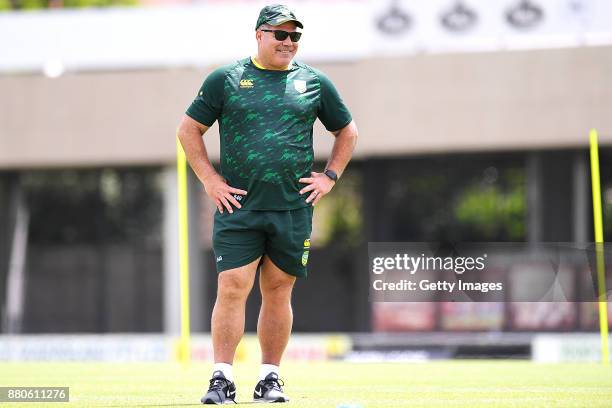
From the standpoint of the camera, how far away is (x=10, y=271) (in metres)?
25.5

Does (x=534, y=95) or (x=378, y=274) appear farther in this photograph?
(x=534, y=95)

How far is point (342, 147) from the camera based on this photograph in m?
7.09

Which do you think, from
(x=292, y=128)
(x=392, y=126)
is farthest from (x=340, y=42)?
(x=292, y=128)

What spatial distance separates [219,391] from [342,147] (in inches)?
58.7

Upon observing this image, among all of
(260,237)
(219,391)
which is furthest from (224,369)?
(260,237)

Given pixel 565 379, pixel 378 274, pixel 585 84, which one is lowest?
pixel 565 379

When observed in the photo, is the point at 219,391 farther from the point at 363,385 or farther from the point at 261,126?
the point at 363,385

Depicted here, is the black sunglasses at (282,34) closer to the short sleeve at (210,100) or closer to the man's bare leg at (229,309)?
the short sleeve at (210,100)

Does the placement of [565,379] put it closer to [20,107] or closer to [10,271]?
[20,107]

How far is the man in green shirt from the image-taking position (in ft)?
21.7

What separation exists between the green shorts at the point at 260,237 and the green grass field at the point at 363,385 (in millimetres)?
729

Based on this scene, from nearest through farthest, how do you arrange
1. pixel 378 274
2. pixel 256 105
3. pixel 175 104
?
pixel 256 105
pixel 378 274
pixel 175 104

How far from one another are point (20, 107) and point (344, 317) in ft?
23.2

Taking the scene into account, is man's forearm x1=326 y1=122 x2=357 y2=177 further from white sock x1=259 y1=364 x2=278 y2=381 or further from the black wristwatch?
white sock x1=259 y1=364 x2=278 y2=381
